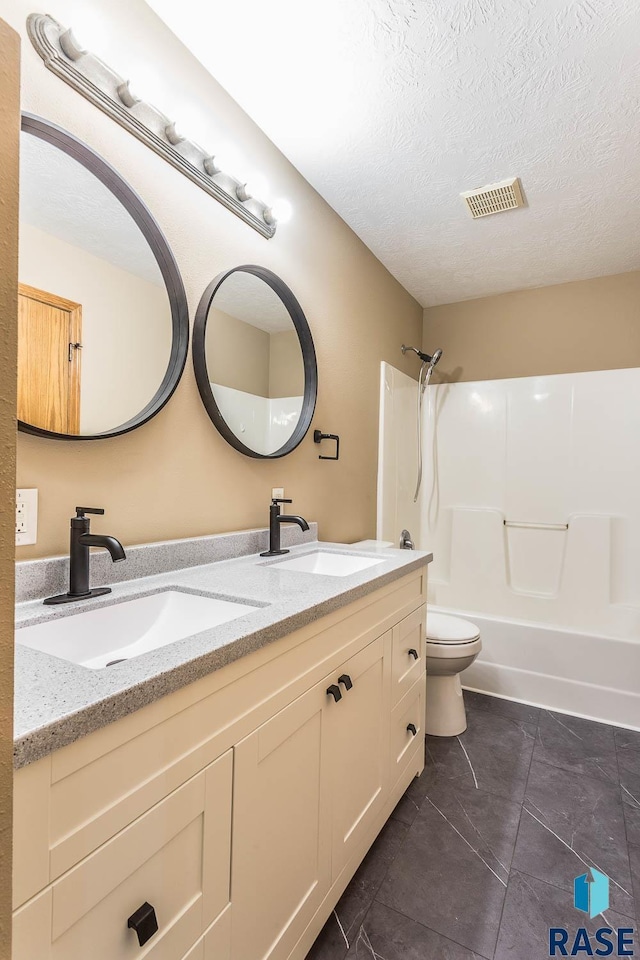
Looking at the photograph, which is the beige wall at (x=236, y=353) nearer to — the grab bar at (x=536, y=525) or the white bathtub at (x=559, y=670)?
the white bathtub at (x=559, y=670)

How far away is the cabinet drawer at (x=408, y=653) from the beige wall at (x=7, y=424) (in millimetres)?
1303

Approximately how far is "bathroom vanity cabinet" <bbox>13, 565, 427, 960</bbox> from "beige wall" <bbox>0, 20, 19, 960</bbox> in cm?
16

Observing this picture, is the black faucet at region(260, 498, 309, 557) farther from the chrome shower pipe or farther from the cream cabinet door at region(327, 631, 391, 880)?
the chrome shower pipe

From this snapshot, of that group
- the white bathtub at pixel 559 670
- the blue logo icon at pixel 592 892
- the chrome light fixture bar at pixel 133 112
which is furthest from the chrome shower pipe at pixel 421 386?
the blue logo icon at pixel 592 892

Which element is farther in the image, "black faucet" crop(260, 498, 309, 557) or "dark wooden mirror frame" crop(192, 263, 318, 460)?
"black faucet" crop(260, 498, 309, 557)

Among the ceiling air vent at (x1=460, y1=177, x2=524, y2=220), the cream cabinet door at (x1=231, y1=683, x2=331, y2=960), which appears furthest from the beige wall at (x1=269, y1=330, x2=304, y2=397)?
the cream cabinet door at (x1=231, y1=683, x2=331, y2=960)

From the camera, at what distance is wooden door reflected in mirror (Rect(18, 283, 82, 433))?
1016 millimetres

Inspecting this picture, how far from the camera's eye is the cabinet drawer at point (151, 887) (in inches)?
22.4

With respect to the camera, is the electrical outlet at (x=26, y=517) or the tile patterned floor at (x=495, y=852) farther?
the tile patterned floor at (x=495, y=852)

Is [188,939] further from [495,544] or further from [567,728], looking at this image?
[495,544]

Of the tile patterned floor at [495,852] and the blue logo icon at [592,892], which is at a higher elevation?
the blue logo icon at [592,892]

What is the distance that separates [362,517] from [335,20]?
1954 millimetres

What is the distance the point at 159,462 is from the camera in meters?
1.37

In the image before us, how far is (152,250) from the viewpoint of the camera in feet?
4.32
